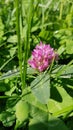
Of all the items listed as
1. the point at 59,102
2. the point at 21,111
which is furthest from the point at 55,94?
the point at 21,111

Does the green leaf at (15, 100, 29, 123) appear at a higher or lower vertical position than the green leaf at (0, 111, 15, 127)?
higher

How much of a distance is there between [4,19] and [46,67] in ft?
2.73

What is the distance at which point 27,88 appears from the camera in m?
1.18

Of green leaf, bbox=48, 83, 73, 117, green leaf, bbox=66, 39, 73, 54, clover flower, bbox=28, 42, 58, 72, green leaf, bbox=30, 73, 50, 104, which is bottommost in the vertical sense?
green leaf, bbox=48, 83, 73, 117

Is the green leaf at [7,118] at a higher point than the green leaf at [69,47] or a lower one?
lower

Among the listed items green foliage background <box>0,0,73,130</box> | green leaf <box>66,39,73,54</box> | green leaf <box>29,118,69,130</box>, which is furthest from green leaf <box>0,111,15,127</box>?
green leaf <box>66,39,73,54</box>

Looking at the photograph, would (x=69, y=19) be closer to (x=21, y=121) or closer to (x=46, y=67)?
(x=46, y=67)

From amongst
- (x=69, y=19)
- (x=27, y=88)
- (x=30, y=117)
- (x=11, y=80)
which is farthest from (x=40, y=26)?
(x=30, y=117)

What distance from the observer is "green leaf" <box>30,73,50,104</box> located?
108 cm

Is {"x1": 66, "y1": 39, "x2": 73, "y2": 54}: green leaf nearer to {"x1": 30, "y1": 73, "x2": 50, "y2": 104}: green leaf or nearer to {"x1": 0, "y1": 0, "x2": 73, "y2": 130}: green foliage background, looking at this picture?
{"x1": 0, "y1": 0, "x2": 73, "y2": 130}: green foliage background

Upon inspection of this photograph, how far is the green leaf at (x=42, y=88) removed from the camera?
1.08 m

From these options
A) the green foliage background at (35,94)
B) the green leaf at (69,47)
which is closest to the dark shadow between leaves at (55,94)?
the green foliage background at (35,94)

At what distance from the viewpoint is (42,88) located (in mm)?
1117

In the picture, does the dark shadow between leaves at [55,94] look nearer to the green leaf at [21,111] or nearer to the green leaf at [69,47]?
the green leaf at [21,111]
